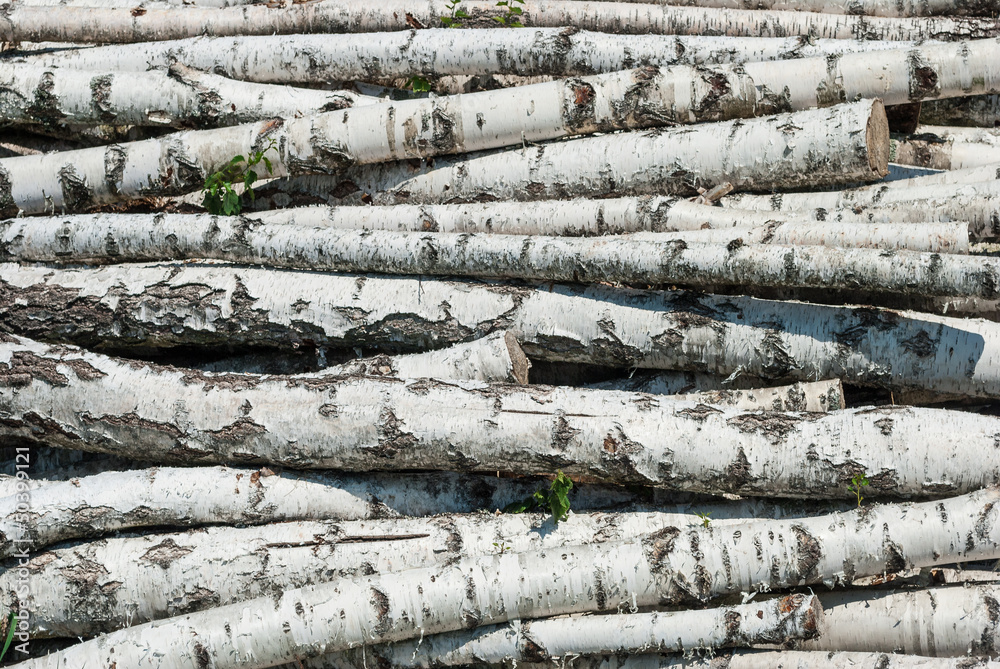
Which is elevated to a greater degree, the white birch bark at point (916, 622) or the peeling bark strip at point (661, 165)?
the peeling bark strip at point (661, 165)

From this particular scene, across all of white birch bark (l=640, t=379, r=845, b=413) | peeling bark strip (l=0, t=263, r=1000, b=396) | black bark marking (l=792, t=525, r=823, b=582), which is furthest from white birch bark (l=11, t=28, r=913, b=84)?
black bark marking (l=792, t=525, r=823, b=582)

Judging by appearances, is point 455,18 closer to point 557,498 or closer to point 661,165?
point 661,165

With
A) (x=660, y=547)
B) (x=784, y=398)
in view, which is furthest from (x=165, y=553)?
(x=784, y=398)

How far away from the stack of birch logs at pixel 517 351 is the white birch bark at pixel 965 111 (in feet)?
0.06

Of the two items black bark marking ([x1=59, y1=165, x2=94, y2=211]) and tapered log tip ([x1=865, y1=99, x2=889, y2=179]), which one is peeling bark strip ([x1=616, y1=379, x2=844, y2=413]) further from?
black bark marking ([x1=59, y1=165, x2=94, y2=211])

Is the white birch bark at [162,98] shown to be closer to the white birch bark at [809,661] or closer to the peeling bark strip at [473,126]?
the peeling bark strip at [473,126]

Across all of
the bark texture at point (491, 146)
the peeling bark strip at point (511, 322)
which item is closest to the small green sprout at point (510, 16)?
the bark texture at point (491, 146)

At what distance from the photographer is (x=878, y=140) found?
4652 mm

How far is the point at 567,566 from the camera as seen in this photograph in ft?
13.1

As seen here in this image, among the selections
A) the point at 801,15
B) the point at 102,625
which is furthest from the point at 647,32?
the point at 102,625

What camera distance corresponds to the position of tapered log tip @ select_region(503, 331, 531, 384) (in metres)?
4.52

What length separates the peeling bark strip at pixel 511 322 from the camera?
432 centimetres

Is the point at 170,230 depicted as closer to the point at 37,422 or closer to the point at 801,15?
A: the point at 37,422

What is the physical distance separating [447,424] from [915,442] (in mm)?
1973
